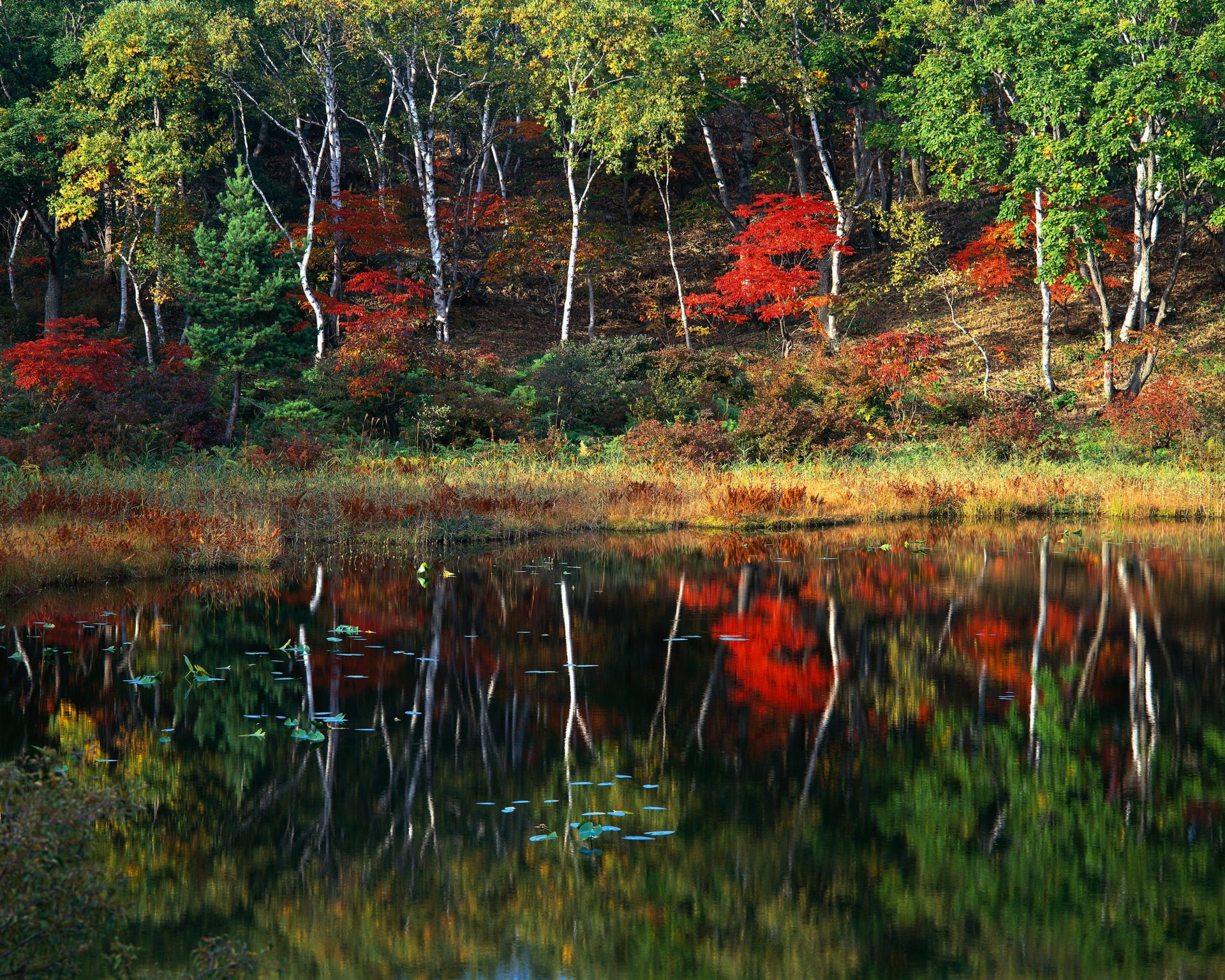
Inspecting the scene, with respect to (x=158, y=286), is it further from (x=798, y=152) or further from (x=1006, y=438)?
(x=1006, y=438)

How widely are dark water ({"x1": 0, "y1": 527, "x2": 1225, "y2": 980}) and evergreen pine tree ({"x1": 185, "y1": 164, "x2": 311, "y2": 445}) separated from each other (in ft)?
56.3

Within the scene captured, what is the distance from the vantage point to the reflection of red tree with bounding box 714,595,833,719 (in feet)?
33.0

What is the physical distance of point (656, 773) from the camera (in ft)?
26.6

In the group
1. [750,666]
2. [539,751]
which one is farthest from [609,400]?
[539,751]

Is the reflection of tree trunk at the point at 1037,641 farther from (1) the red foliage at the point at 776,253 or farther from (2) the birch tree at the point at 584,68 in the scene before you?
(2) the birch tree at the point at 584,68

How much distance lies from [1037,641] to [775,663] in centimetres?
302

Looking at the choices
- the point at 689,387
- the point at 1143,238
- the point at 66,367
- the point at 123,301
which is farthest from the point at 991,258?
the point at 123,301

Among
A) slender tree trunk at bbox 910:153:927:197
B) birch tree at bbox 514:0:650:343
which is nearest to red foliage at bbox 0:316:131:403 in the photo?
birch tree at bbox 514:0:650:343

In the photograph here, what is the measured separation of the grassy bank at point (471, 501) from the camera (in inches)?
644

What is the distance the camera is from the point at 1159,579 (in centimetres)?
1631

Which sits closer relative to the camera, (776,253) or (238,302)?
(238,302)

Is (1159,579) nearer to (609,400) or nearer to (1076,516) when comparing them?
(1076,516)

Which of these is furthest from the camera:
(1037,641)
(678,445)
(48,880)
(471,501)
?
(678,445)

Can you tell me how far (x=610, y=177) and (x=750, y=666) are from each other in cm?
4027
